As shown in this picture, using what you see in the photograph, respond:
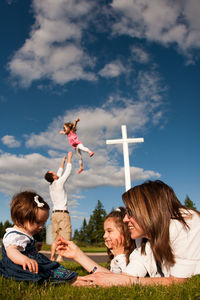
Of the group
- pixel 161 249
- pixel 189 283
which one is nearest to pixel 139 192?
pixel 161 249

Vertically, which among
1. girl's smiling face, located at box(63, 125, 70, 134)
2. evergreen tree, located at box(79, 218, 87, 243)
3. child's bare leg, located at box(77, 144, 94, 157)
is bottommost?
evergreen tree, located at box(79, 218, 87, 243)

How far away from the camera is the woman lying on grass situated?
288 cm

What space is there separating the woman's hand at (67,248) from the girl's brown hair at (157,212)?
1.01 metres

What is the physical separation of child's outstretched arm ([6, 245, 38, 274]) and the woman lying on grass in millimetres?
684

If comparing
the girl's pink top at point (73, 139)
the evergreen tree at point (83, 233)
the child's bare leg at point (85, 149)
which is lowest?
the evergreen tree at point (83, 233)

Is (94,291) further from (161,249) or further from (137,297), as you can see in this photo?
(161,249)

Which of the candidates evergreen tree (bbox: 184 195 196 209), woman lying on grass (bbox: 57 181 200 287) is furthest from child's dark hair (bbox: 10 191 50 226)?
evergreen tree (bbox: 184 195 196 209)

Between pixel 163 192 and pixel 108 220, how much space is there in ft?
5.17

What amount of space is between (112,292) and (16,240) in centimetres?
151

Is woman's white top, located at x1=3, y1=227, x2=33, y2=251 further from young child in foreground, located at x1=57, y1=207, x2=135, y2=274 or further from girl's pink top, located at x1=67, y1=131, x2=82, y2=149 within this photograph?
girl's pink top, located at x1=67, y1=131, x2=82, y2=149

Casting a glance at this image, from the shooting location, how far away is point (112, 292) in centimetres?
269

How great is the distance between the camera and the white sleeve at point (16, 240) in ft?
11.5

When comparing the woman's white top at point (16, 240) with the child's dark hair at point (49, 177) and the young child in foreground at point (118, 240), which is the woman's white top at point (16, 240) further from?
the child's dark hair at point (49, 177)

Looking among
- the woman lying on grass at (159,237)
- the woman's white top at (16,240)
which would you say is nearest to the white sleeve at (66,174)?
the woman's white top at (16,240)
